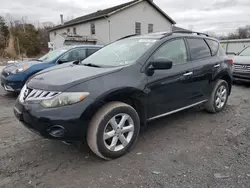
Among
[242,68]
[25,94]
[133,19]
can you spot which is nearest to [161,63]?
[25,94]

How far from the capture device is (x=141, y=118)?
9.79 ft

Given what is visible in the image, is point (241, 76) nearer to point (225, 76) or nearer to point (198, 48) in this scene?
point (225, 76)

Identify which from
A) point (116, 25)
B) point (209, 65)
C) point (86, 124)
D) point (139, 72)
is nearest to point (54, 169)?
point (86, 124)

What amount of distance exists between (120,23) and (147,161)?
879 inches

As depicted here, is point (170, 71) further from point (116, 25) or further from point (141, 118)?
point (116, 25)

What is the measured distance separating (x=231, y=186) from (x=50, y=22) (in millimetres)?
61171

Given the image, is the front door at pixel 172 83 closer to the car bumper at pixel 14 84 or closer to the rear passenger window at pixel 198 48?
the rear passenger window at pixel 198 48

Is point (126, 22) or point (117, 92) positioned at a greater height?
point (126, 22)

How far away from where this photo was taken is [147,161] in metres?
2.66

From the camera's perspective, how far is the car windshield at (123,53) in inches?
121

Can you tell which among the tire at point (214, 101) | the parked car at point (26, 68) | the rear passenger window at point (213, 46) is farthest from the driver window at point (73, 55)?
the tire at point (214, 101)

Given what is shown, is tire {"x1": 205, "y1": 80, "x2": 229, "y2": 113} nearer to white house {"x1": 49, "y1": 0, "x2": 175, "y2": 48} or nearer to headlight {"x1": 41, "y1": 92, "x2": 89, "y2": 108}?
headlight {"x1": 41, "y1": 92, "x2": 89, "y2": 108}

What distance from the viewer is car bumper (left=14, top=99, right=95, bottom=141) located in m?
2.30

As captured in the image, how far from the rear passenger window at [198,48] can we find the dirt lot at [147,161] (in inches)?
51.8
